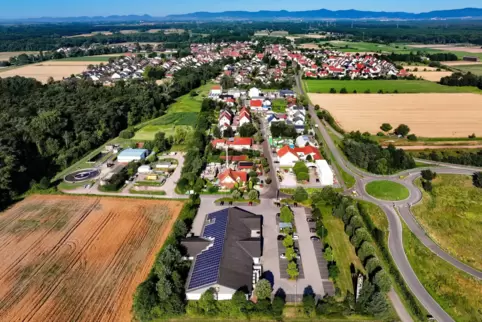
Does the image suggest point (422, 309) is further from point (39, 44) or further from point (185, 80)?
point (39, 44)

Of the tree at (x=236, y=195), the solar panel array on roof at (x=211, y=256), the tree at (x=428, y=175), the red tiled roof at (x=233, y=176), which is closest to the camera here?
the solar panel array on roof at (x=211, y=256)

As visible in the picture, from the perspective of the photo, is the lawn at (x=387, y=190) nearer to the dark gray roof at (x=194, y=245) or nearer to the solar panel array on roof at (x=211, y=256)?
the solar panel array on roof at (x=211, y=256)

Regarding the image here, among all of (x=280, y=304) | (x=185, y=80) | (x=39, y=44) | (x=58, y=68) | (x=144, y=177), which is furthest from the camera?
(x=39, y=44)

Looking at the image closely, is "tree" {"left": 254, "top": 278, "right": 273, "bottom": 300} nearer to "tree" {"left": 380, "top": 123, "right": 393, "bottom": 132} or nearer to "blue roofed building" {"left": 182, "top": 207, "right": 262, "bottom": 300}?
"blue roofed building" {"left": 182, "top": 207, "right": 262, "bottom": 300}

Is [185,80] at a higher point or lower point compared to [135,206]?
higher

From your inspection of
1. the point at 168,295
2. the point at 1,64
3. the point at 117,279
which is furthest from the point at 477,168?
the point at 1,64

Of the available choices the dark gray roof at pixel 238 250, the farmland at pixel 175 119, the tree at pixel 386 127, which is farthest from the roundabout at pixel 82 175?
the tree at pixel 386 127

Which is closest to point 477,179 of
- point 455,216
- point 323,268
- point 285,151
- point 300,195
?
point 455,216
